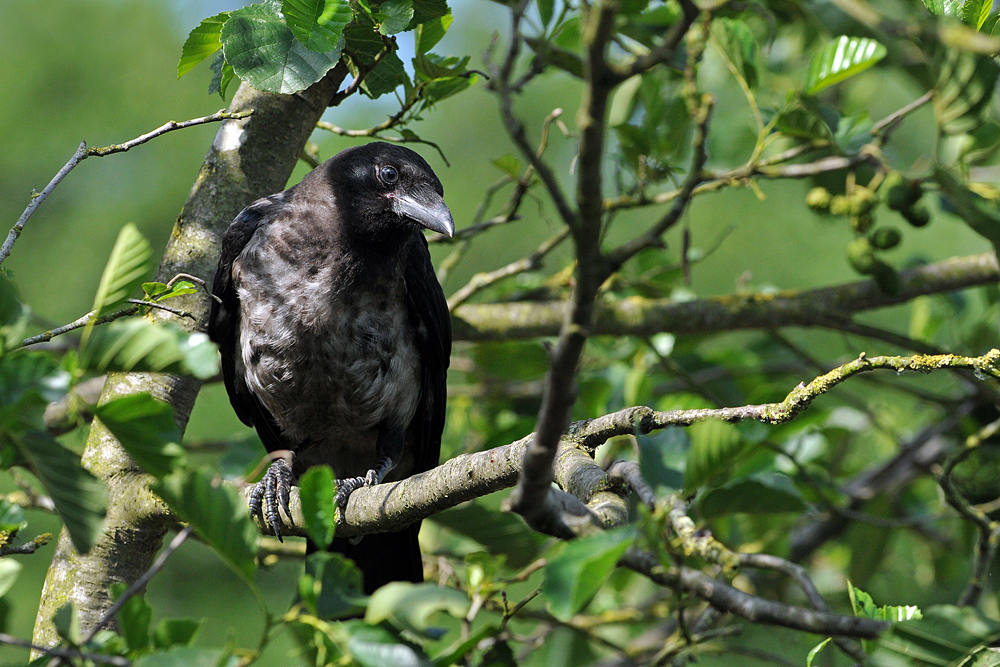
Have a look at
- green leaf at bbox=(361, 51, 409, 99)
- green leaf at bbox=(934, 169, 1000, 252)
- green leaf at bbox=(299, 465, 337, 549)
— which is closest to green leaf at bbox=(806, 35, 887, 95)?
green leaf at bbox=(934, 169, 1000, 252)

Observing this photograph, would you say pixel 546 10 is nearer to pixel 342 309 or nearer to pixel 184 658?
pixel 342 309

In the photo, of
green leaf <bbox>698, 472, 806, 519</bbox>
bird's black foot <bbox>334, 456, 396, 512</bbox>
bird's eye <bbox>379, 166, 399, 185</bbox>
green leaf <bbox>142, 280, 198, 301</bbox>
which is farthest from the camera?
bird's eye <bbox>379, 166, 399, 185</bbox>

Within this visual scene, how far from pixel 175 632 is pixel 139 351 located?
0.45m

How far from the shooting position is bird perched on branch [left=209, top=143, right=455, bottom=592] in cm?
315

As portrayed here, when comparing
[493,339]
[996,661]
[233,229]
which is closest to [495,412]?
[493,339]

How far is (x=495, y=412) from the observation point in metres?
4.40

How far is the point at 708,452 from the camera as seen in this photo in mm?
1582

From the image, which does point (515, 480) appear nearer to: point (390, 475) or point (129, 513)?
point (129, 513)

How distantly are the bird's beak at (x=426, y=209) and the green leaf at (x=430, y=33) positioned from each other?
0.60 meters

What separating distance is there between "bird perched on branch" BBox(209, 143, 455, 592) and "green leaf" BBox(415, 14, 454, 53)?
0.60m

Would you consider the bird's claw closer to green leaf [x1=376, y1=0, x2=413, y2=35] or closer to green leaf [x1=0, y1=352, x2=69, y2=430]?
green leaf [x1=0, y1=352, x2=69, y2=430]

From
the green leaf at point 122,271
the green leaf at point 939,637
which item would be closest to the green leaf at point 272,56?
the green leaf at point 122,271

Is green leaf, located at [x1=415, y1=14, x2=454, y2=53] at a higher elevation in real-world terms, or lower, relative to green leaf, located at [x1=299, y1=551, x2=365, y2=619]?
higher

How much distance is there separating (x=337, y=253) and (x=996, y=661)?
7.90 ft
